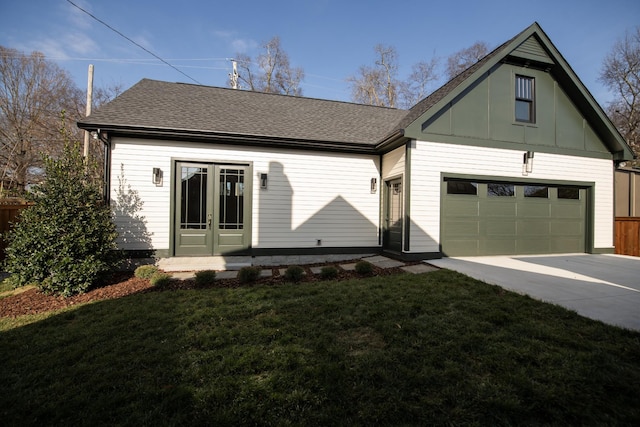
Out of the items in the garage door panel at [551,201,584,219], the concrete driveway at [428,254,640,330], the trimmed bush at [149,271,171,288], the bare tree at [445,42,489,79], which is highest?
the bare tree at [445,42,489,79]

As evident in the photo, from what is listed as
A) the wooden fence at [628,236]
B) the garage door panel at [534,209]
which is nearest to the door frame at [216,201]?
the garage door panel at [534,209]

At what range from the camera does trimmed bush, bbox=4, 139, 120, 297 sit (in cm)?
485

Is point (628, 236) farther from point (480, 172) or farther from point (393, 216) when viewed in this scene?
point (393, 216)

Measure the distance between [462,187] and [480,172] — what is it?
696 mm

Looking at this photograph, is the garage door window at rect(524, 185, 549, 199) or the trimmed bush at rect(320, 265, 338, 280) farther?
the garage door window at rect(524, 185, 549, 199)

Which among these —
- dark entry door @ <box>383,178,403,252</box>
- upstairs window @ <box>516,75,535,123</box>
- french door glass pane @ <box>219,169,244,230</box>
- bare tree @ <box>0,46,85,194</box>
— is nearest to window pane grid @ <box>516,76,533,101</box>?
upstairs window @ <box>516,75,535,123</box>

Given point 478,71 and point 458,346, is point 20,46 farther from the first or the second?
point 458,346

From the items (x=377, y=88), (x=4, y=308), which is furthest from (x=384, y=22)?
(x=4, y=308)

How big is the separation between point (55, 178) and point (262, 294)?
14.7ft

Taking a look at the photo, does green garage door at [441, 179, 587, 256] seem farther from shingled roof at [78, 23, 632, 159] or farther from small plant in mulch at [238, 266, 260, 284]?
small plant in mulch at [238, 266, 260, 284]

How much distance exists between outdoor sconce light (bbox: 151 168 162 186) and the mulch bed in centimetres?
238

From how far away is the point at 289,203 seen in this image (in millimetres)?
8070

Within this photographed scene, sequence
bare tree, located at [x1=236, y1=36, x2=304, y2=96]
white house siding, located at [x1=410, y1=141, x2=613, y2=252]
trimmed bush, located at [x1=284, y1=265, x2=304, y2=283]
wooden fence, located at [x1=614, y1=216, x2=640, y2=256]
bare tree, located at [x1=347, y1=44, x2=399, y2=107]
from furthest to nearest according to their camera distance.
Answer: bare tree, located at [x1=347, y1=44, x2=399, y2=107] → bare tree, located at [x1=236, y1=36, x2=304, y2=96] → wooden fence, located at [x1=614, y1=216, x2=640, y2=256] → white house siding, located at [x1=410, y1=141, x2=613, y2=252] → trimmed bush, located at [x1=284, y1=265, x2=304, y2=283]

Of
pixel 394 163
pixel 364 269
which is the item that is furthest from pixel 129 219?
pixel 394 163
